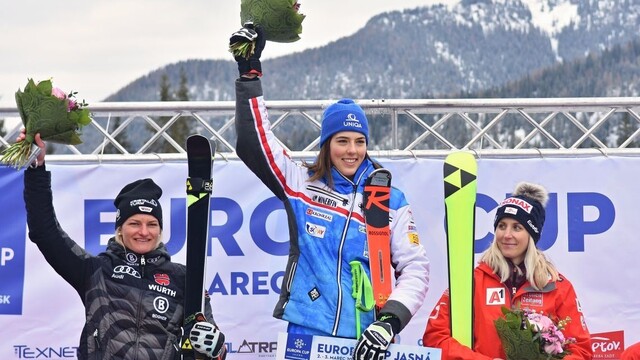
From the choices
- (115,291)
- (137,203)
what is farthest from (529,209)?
(115,291)

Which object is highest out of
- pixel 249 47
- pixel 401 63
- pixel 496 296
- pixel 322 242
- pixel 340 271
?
pixel 401 63

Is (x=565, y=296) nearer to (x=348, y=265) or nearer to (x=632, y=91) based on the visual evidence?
(x=348, y=265)

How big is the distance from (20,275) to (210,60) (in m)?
138

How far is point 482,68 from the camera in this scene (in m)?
181

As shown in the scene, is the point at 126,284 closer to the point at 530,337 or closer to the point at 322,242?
the point at 322,242

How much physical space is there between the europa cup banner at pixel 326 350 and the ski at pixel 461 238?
0.42m

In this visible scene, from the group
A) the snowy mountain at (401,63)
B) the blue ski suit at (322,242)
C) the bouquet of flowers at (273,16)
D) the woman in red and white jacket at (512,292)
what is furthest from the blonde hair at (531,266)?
the snowy mountain at (401,63)

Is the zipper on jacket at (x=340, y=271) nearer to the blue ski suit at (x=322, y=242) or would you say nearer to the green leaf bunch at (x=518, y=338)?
the blue ski suit at (x=322, y=242)

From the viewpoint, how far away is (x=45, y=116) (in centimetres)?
434

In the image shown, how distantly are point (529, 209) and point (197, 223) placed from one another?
1.54m

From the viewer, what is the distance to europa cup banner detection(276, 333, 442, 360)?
12.8 feet

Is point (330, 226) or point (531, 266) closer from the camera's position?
point (330, 226)

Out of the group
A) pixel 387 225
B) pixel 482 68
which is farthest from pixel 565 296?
pixel 482 68

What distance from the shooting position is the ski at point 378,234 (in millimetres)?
4004
